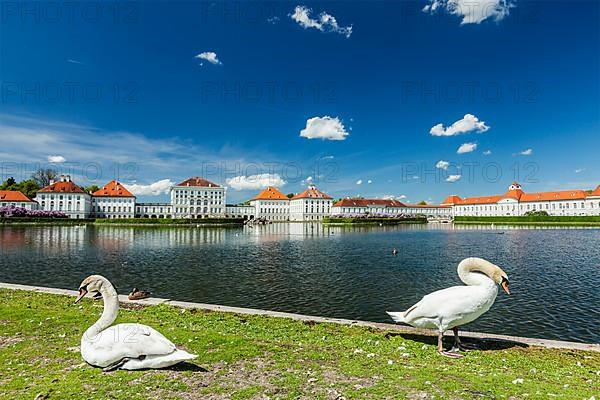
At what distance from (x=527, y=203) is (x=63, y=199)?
158 metres

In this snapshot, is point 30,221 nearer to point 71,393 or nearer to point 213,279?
point 213,279

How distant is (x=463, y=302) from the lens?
663cm

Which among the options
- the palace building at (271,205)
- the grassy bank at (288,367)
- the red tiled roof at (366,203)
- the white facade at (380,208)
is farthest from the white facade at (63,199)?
the grassy bank at (288,367)

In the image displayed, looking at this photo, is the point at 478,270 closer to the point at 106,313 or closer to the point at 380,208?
the point at 106,313

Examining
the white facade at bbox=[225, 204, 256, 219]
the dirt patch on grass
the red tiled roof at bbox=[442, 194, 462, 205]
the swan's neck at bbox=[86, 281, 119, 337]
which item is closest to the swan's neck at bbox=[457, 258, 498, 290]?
the swan's neck at bbox=[86, 281, 119, 337]

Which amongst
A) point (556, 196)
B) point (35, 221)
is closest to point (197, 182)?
point (35, 221)

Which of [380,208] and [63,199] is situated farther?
[380,208]

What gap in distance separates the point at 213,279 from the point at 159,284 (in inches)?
95.7

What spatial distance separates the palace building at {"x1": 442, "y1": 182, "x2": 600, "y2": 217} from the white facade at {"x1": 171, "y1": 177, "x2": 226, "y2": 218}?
10343cm

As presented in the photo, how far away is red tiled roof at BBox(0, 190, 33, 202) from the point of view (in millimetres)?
98688

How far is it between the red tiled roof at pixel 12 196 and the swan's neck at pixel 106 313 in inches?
4725

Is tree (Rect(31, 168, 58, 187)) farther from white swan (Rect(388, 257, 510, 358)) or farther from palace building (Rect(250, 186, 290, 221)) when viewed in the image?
white swan (Rect(388, 257, 510, 358))

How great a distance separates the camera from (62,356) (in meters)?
5.85

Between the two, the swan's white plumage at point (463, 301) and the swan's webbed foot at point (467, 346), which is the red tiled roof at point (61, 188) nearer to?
the swan's white plumage at point (463, 301)
